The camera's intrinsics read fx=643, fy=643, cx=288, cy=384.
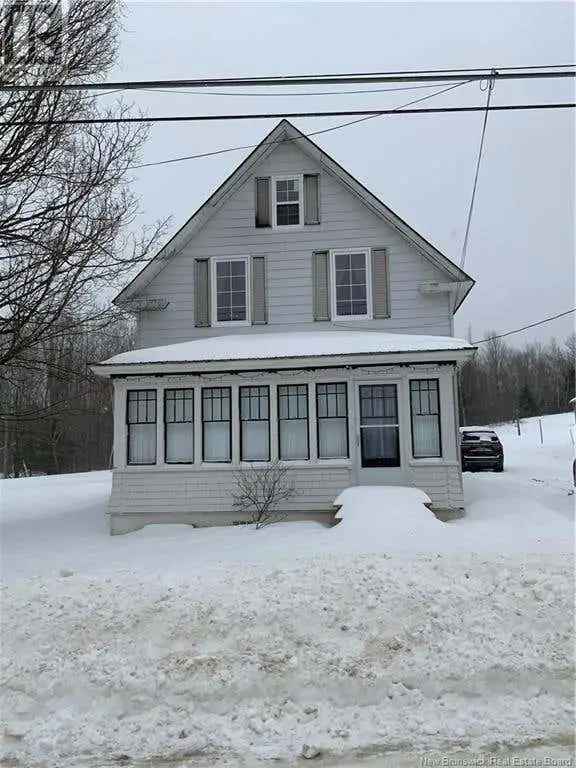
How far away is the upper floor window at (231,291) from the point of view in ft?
49.1

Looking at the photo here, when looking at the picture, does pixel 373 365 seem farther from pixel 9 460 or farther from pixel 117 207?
pixel 9 460

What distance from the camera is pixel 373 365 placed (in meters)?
12.9

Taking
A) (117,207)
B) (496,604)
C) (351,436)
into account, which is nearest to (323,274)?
(351,436)

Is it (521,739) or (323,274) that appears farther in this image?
(323,274)

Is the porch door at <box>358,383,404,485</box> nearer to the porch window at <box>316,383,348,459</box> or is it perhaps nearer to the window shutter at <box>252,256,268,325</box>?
the porch window at <box>316,383,348,459</box>

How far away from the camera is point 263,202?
15.2m

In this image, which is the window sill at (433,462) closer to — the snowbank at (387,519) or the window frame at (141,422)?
the snowbank at (387,519)

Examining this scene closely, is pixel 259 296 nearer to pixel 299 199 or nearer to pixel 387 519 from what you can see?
pixel 299 199

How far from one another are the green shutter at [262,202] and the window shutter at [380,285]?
2637 mm

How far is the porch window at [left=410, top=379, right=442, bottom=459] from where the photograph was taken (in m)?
12.7

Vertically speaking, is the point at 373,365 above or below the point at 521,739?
above

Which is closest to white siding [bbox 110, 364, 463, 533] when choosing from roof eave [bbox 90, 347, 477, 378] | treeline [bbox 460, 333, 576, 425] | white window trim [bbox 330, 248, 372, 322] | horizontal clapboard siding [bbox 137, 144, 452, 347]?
roof eave [bbox 90, 347, 477, 378]

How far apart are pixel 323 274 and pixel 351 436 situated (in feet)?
13.5

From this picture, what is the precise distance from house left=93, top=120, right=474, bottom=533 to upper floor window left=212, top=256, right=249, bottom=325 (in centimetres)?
3
